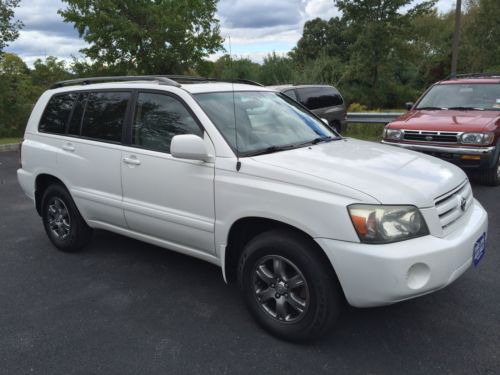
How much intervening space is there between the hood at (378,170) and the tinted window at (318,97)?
317 inches

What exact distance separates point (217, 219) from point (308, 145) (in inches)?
38.9

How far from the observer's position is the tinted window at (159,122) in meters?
3.57

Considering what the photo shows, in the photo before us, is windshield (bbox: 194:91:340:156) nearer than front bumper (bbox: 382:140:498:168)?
Yes

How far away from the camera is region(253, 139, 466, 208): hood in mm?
2748

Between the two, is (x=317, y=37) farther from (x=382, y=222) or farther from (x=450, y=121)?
(x=382, y=222)

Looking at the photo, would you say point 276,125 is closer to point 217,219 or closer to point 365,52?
point 217,219

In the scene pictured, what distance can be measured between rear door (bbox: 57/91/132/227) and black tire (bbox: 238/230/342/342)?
4.99ft

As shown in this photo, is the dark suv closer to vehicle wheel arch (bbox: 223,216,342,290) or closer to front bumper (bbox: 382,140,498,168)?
front bumper (bbox: 382,140,498,168)

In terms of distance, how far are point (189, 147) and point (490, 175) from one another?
563cm

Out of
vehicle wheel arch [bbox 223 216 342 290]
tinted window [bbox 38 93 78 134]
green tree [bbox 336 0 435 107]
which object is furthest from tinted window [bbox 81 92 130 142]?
green tree [bbox 336 0 435 107]

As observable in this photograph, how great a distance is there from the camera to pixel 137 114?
3902mm

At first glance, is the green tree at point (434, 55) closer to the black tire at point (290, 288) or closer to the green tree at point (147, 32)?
the green tree at point (147, 32)

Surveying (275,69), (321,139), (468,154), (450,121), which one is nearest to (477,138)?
(468,154)

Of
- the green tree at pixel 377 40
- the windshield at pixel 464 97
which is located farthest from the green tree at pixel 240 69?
the windshield at pixel 464 97
